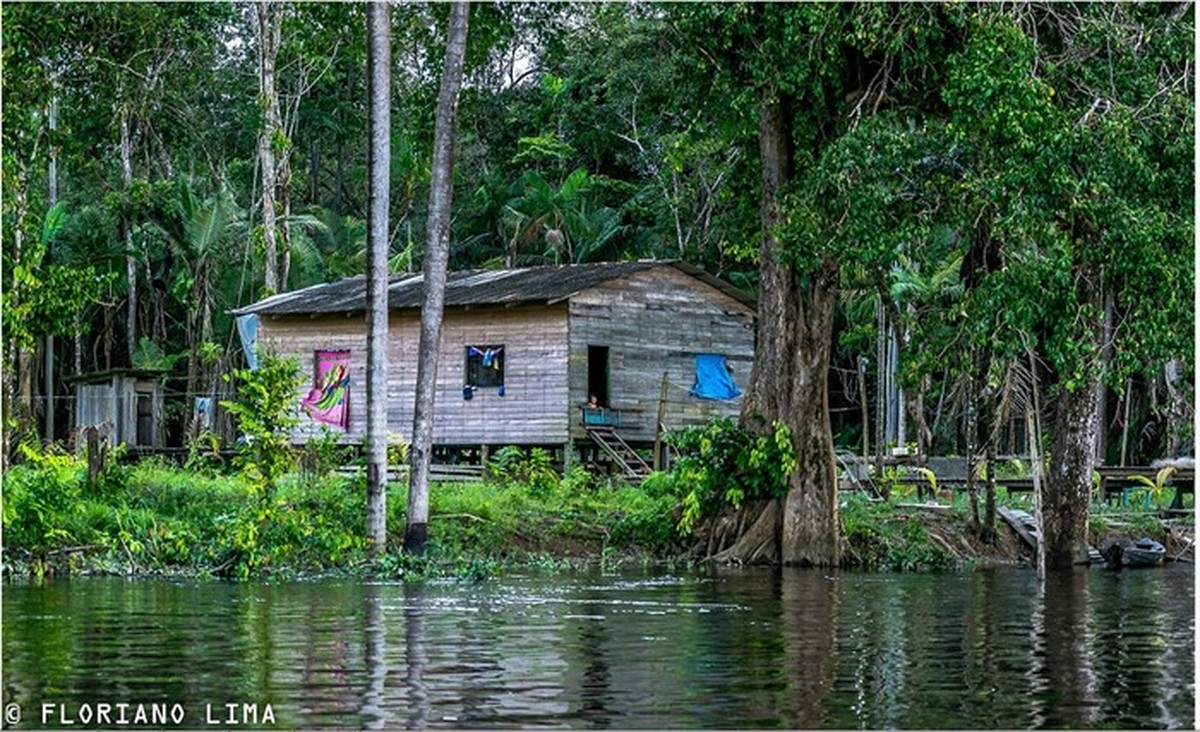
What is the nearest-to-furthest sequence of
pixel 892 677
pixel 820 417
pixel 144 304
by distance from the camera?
1. pixel 892 677
2. pixel 820 417
3. pixel 144 304

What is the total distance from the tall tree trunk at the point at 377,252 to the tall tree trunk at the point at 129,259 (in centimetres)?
2525

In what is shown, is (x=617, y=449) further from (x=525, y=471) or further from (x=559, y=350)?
(x=525, y=471)

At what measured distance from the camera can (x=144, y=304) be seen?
5550 centimetres

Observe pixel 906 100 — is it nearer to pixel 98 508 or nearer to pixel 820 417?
pixel 820 417

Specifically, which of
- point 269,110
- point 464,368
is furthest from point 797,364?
point 269,110

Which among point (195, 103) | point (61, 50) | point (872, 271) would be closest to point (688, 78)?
point (872, 271)

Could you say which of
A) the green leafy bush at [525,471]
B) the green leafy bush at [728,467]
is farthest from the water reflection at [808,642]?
the green leafy bush at [525,471]

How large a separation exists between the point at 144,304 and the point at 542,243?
12217mm

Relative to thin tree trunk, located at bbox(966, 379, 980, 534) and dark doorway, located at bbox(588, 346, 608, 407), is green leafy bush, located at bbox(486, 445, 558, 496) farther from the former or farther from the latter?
thin tree trunk, located at bbox(966, 379, 980, 534)

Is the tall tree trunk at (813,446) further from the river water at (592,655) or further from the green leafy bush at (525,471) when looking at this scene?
the green leafy bush at (525,471)

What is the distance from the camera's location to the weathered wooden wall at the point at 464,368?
123 feet

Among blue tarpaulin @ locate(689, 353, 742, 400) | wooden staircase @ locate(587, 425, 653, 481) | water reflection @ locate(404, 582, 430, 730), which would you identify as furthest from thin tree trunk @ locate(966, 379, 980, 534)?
blue tarpaulin @ locate(689, 353, 742, 400)

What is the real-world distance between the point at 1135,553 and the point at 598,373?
14251 millimetres

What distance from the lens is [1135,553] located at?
26.8 meters
